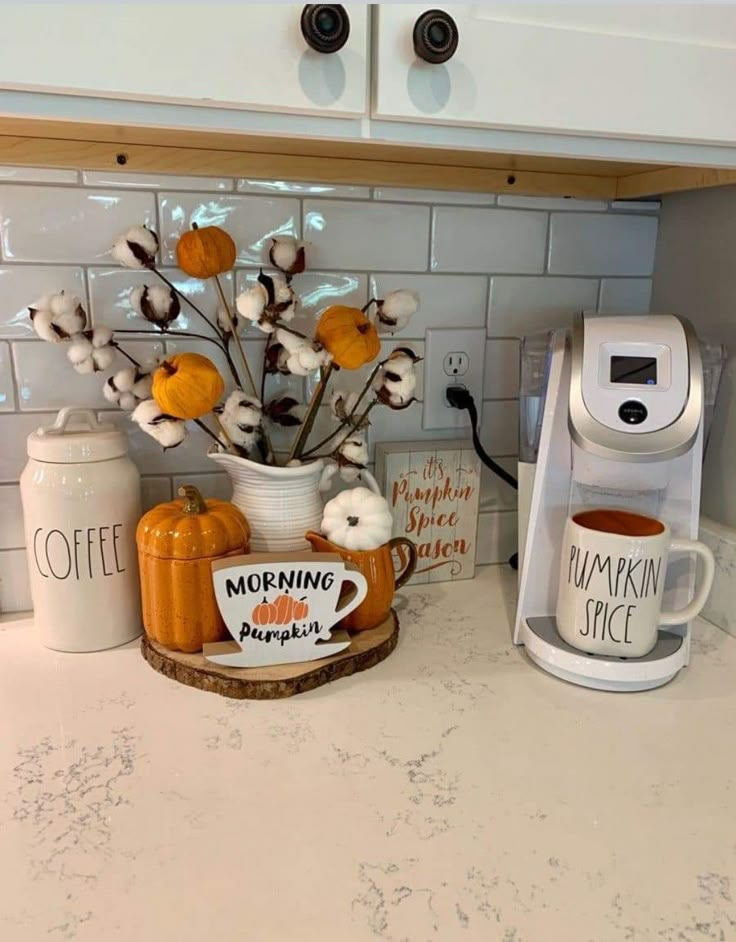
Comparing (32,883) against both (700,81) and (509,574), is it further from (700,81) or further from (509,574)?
(700,81)

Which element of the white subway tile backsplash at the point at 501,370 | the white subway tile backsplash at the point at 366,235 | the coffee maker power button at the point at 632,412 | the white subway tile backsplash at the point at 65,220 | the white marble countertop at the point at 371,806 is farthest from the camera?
the white subway tile backsplash at the point at 501,370

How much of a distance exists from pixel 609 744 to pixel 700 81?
597 mm

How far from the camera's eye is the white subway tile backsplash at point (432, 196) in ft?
3.06

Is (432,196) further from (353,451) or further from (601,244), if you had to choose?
(353,451)

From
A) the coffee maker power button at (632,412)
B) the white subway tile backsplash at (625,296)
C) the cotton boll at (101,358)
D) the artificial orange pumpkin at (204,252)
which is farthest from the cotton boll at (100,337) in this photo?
the white subway tile backsplash at (625,296)

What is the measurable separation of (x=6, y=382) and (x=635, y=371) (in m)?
0.68

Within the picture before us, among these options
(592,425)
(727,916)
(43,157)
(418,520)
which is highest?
(43,157)

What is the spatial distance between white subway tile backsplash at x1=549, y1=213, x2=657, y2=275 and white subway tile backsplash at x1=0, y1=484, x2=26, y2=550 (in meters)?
0.74

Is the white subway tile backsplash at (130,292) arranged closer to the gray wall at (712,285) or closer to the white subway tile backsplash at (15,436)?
the white subway tile backsplash at (15,436)

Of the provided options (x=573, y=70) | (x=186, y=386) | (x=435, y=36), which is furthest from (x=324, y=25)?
(x=186, y=386)

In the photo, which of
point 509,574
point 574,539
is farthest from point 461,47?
point 509,574

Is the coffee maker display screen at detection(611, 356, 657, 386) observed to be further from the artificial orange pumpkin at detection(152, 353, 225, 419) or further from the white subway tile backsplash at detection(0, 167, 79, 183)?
the white subway tile backsplash at detection(0, 167, 79, 183)

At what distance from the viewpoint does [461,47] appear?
59 centimetres

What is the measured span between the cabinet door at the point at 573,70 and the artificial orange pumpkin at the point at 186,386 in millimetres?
291
